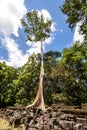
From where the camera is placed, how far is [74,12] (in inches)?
945

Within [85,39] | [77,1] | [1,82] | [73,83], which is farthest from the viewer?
[1,82]

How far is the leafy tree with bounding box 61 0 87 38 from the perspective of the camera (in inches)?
915

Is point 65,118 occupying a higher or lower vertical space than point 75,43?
lower

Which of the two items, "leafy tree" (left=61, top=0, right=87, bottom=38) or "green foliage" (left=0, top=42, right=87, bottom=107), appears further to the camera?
"green foliage" (left=0, top=42, right=87, bottom=107)

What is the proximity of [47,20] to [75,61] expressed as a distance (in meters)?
6.02

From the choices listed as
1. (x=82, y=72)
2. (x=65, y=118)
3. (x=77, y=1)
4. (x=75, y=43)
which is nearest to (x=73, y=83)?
(x=82, y=72)

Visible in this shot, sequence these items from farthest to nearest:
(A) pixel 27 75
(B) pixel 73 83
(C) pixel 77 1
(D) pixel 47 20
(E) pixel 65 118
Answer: (A) pixel 27 75 < (D) pixel 47 20 < (B) pixel 73 83 < (C) pixel 77 1 < (E) pixel 65 118

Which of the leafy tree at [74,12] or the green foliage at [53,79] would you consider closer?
the leafy tree at [74,12]

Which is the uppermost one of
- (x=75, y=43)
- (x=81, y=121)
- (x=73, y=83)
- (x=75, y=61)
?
(x=75, y=43)

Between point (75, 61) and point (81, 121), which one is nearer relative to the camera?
point (81, 121)

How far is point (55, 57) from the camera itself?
133 ft

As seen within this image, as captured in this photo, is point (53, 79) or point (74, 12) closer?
point (74, 12)

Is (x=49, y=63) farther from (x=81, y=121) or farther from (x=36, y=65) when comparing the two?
(x=81, y=121)

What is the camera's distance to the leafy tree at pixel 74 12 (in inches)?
915
